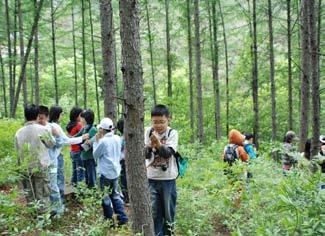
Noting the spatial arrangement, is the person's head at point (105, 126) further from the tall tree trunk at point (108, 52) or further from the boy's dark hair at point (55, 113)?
the tall tree trunk at point (108, 52)

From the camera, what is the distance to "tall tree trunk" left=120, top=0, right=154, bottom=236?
12.9ft

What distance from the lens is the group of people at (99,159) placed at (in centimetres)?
483

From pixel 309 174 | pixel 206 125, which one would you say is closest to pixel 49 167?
pixel 309 174

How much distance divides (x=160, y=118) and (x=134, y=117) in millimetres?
830

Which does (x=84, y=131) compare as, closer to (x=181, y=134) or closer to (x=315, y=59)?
(x=315, y=59)

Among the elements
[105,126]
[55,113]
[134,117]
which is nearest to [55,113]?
[55,113]

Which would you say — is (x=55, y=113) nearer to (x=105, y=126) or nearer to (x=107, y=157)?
(x=105, y=126)

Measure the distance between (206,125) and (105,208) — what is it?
17668mm

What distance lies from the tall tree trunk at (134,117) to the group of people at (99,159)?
47 cm

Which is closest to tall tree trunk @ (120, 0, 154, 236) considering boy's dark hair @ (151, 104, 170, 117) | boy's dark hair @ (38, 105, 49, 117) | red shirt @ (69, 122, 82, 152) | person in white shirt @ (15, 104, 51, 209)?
boy's dark hair @ (151, 104, 170, 117)

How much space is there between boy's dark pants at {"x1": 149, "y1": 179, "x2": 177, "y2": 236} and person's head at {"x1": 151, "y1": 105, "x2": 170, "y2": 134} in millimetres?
627

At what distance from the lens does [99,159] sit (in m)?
5.91

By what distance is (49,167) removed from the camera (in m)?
5.41

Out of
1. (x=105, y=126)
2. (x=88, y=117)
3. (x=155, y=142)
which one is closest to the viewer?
(x=155, y=142)
